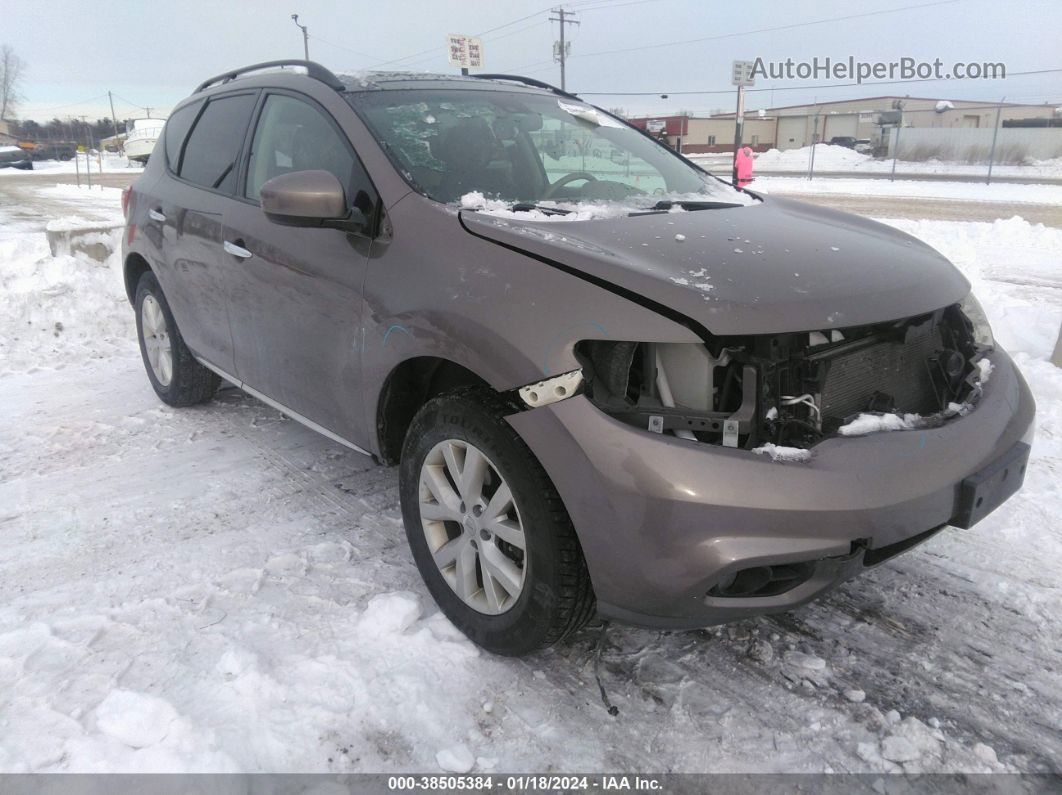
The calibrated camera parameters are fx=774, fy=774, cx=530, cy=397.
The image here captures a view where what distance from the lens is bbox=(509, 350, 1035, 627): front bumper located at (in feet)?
6.31

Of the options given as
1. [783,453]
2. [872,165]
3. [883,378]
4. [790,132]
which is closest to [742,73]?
[883,378]

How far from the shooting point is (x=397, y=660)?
246cm

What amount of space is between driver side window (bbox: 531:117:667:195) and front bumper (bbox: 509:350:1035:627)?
4.89 ft

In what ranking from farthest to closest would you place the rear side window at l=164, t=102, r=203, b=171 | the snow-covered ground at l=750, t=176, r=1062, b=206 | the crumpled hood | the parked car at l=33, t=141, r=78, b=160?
the parked car at l=33, t=141, r=78, b=160
the snow-covered ground at l=750, t=176, r=1062, b=206
the rear side window at l=164, t=102, r=203, b=171
the crumpled hood

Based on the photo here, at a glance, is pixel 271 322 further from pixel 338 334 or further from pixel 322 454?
pixel 322 454

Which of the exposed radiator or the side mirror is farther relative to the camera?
the side mirror

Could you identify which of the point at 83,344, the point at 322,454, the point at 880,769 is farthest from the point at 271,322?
the point at 83,344

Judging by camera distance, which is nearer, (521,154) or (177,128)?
(521,154)

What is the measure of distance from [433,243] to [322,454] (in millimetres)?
1994

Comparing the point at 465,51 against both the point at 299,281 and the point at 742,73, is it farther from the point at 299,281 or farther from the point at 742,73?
the point at 299,281

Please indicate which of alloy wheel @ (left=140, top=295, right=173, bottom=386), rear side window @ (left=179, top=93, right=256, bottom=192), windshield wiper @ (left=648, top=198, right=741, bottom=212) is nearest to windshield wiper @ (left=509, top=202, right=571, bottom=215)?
windshield wiper @ (left=648, top=198, right=741, bottom=212)

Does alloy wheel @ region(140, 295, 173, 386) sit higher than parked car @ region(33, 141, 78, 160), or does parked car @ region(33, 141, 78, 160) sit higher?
parked car @ region(33, 141, 78, 160)

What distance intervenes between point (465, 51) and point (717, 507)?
30720 mm

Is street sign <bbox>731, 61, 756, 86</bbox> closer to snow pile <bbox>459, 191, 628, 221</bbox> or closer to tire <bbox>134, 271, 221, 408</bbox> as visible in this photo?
tire <bbox>134, 271, 221, 408</bbox>
